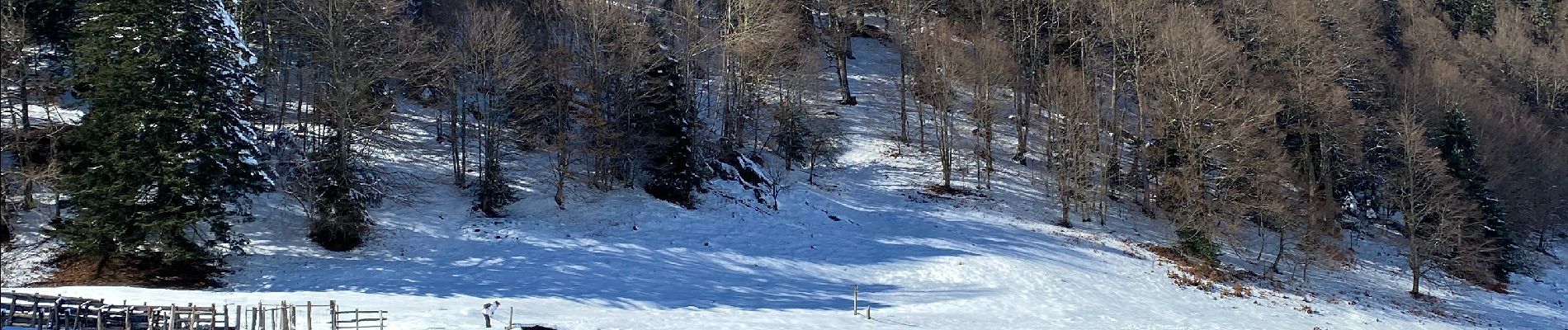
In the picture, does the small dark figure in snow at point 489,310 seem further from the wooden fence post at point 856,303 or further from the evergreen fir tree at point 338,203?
the evergreen fir tree at point 338,203

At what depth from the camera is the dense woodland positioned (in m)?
25.6

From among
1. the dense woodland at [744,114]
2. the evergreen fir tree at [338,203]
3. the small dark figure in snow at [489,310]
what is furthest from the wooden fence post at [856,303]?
the evergreen fir tree at [338,203]

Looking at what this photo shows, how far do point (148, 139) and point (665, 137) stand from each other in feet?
56.8

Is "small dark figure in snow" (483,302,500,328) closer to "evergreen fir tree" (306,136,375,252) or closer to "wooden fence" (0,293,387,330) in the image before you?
"wooden fence" (0,293,387,330)

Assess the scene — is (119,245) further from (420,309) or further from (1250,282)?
(1250,282)

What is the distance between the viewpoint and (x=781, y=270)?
30.5m

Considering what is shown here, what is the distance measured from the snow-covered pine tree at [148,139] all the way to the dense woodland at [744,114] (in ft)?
0.23

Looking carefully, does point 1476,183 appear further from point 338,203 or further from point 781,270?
point 338,203

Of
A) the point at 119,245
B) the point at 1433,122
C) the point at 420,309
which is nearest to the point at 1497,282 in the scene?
the point at 1433,122

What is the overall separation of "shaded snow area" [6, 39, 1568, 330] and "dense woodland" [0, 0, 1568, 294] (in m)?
1.34

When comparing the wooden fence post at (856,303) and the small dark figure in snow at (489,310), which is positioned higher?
the small dark figure in snow at (489,310)

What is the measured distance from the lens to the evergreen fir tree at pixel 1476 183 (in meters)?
41.2

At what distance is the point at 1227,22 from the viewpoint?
2099 inches

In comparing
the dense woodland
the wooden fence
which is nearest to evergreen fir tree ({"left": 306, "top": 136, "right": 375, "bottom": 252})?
the dense woodland
